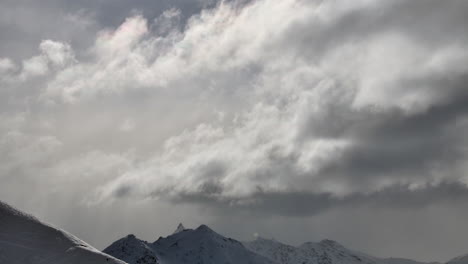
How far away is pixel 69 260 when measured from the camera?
647ft

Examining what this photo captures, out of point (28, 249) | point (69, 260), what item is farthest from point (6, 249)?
point (69, 260)

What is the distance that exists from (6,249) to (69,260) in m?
25.4

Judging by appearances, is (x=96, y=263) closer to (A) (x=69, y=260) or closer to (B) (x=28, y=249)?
(A) (x=69, y=260)

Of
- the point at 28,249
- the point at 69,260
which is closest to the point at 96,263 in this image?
the point at 69,260

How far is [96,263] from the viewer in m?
196

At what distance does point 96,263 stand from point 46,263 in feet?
64.0

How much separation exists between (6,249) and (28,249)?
852 centimetres

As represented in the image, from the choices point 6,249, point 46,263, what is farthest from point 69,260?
point 6,249

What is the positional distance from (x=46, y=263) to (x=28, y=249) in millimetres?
13065

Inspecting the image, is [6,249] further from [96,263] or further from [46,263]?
[96,263]

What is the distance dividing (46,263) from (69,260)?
9.14 metres

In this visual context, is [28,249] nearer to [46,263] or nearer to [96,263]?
[46,263]
